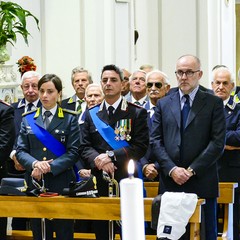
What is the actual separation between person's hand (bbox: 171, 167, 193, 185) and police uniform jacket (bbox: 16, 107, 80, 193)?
2.47 ft

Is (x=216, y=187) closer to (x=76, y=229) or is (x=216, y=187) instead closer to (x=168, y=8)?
(x=76, y=229)

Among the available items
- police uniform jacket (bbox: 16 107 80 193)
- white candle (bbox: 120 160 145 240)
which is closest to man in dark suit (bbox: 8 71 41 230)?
police uniform jacket (bbox: 16 107 80 193)

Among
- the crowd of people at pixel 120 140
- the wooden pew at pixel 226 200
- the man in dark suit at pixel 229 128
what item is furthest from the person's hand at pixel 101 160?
the man in dark suit at pixel 229 128

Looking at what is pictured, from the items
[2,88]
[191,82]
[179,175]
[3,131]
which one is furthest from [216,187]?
[2,88]

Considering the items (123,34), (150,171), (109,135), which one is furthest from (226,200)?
(123,34)

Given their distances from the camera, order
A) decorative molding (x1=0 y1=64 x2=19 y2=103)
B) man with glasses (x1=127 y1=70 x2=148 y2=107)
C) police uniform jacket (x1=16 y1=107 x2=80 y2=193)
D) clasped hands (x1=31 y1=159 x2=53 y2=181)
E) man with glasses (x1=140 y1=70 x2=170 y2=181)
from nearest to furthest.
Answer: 1. clasped hands (x1=31 y1=159 x2=53 y2=181)
2. police uniform jacket (x1=16 y1=107 x2=80 y2=193)
3. man with glasses (x1=140 y1=70 x2=170 y2=181)
4. man with glasses (x1=127 y1=70 x2=148 y2=107)
5. decorative molding (x1=0 y1=64 x2=19 y2=103)

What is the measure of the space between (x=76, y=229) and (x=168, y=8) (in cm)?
572

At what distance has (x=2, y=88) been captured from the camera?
7.32m

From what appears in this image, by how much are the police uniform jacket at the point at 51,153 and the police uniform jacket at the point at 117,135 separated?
0.09 meters

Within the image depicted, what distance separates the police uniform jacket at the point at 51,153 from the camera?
463 cm

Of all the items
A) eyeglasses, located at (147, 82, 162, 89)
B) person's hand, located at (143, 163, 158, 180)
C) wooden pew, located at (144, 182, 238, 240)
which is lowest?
wooden pew, located at (144, 182, 238, 240)

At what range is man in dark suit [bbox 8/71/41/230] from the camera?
5645 mm

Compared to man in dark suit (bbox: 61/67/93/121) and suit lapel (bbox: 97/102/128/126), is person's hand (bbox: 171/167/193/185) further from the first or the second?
man in dark suit (bbox: 61/67/93/121)

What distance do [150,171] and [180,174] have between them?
1.02m
